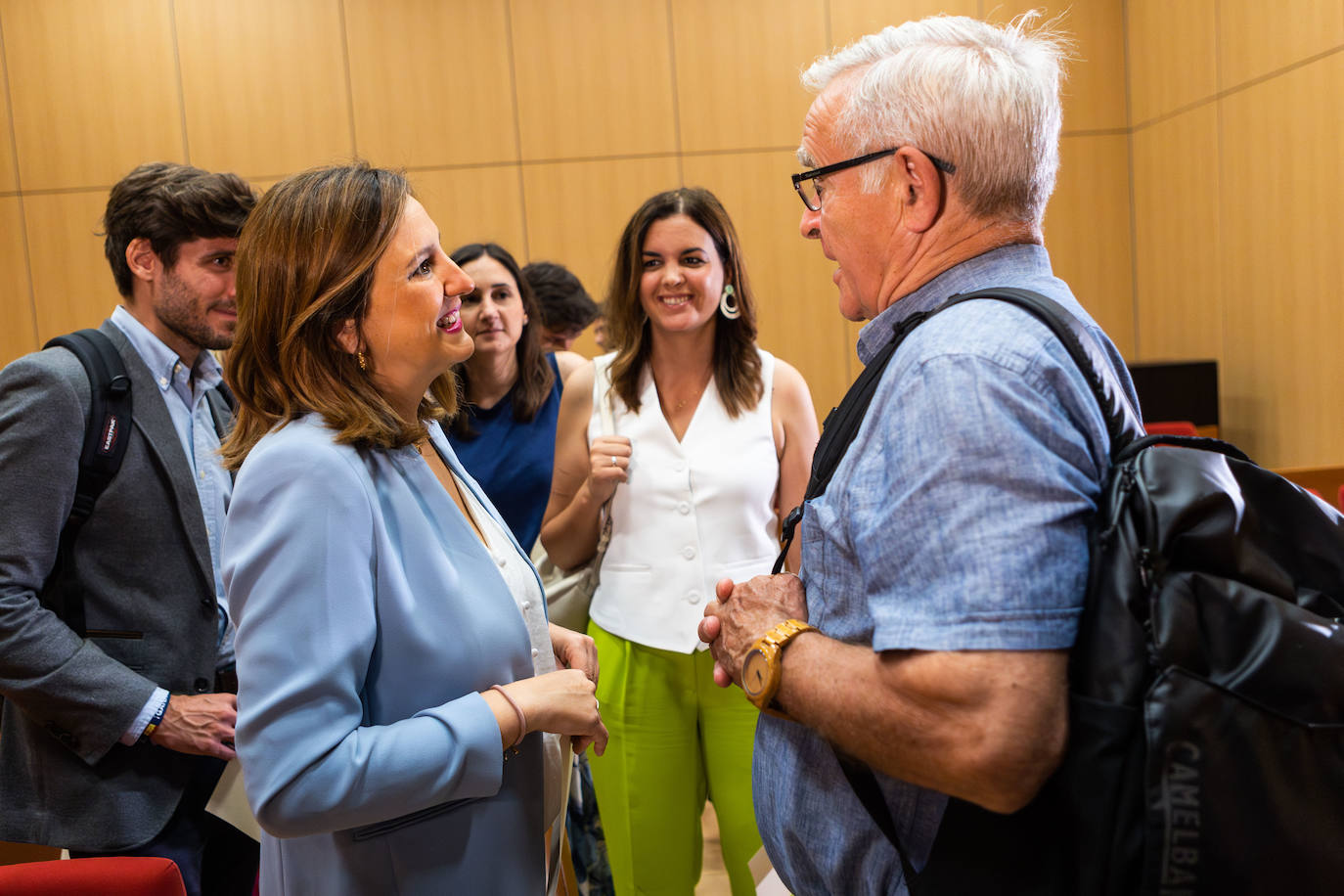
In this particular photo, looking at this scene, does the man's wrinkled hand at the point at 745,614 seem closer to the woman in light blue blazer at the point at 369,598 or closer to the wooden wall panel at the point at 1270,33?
the woman in light blue blazer at the point at 369,598

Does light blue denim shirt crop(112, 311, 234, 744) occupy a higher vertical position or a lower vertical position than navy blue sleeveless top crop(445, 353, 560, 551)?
higher

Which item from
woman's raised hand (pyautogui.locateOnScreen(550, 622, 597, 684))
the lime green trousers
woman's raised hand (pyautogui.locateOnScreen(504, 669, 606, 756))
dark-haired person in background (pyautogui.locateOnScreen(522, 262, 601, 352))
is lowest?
the lime green trousers

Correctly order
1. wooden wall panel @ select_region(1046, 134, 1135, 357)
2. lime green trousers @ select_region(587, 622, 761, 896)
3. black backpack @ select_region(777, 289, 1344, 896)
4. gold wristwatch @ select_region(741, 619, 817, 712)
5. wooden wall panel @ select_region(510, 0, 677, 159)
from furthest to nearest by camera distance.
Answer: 1. wooden wall panel @ select_region(1046, 134, 1135, 357)
2. wooden wall panel @ select_region(510, 0, 677, 159)
3. lime green trousers @ select_region(587, 622, 761, 896)
4. gold wristwatch @ select_region(741, 619, 817, 712)
5. black backpack @ select_region(777, 289, 1344, 896)

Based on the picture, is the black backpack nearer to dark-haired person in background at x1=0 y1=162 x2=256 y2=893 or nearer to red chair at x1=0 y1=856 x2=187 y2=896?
red chair at x1=0 y1=856 x2=187 y2=896

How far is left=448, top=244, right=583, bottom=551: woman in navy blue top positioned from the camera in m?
2.79

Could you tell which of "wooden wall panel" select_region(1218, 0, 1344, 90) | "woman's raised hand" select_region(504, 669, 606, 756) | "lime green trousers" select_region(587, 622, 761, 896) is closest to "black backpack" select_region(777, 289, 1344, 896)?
"woman's raised hand" select_region(504, 669, 606, 756)

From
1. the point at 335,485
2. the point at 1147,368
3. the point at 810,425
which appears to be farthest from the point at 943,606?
the point at 1147,368

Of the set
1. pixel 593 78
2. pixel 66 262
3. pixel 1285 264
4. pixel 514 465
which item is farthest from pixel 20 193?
pixel 1285 264

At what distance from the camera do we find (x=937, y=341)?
97 centimetres

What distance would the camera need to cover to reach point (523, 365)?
295 centimetres

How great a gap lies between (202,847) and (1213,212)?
5881 mm

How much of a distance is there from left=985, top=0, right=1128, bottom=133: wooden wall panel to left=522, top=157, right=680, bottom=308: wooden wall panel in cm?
243

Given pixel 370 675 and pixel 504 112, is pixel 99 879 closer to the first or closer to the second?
pixel 370 675

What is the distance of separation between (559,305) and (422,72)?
2.81m
